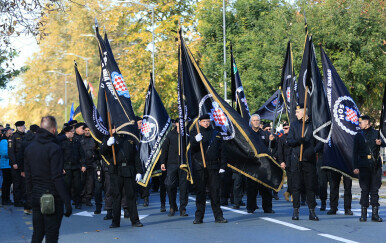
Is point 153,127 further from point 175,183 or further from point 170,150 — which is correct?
point 175,183

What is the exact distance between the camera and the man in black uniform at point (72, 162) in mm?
16859

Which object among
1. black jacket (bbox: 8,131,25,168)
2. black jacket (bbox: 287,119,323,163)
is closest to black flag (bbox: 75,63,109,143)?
black jacket (bbox: 8,131,25,168)

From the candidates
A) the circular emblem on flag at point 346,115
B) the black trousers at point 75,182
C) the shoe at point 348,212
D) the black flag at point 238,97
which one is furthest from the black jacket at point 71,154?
the shoe at point 348,212

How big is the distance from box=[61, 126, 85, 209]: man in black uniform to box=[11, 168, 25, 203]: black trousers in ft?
4.03

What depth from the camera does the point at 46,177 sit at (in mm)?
8398

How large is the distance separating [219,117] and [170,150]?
1.81 meters

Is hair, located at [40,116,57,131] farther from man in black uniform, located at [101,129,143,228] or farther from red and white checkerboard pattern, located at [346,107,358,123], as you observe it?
red and white checkerboard pattern, located at [346,107,358,123]

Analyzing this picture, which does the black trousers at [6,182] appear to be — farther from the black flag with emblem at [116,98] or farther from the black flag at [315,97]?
the black flag at [315,97]

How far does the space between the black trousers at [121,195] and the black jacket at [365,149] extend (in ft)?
12.7

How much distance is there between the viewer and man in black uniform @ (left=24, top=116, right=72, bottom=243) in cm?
833

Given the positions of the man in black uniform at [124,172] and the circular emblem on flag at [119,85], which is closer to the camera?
the man in black uniform at [124,172]

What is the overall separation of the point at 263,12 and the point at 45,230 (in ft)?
83.5

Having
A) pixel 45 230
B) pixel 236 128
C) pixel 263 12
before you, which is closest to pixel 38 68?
pixel 263 12

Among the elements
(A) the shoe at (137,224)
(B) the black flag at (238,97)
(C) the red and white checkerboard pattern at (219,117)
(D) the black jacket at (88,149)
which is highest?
(B) the black flag at (238,97)
